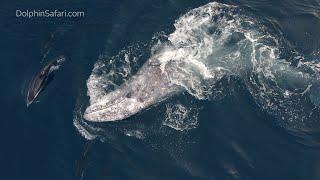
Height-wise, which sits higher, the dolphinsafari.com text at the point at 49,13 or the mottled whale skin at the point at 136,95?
the dolphinsafari.com text at the point at 49,13

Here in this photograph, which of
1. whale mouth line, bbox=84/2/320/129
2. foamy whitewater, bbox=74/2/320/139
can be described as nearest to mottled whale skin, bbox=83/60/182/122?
whale mouth line, bbox=84/2/320/129

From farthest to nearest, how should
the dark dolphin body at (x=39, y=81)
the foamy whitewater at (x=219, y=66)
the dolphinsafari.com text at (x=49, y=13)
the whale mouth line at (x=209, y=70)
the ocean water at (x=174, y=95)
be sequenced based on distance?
the dolphinsafari.com text at (x=49, y=13) < the dark dolphin body at (x=39, y=81) < the whale mouth line at (x=209, y=70) < the foamy whitewater at (x=219, y=66) < the ocean water at (x=174, y=95)

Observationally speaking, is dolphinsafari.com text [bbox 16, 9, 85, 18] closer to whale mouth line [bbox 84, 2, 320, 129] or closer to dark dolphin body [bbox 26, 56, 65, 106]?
dark dolphin body [bbox 26, 56, 65, 106]

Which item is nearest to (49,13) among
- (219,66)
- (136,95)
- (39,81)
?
(39,81)

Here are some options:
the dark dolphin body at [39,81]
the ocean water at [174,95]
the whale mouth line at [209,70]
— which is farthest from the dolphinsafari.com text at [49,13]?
the whale mouth line at [209,70]

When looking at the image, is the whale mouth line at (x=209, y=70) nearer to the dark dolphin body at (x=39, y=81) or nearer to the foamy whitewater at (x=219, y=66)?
the foamy whitewater at (x=219, y=66)

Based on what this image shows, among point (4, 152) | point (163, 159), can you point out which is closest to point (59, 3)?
point (4, 152)
